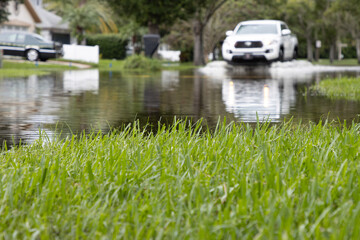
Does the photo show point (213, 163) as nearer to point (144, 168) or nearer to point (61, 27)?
point (144, 168)

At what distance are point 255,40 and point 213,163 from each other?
78.9 ft

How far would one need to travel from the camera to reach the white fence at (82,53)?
148 ft

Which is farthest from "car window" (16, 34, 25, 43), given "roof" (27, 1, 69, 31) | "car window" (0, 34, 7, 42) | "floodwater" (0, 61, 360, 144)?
"floodwater" (0, 61, 360, 144)

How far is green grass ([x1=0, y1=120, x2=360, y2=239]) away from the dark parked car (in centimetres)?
3574

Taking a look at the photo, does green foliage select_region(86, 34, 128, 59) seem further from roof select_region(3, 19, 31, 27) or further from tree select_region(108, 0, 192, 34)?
tree select_region(108, 0, 192, 34)

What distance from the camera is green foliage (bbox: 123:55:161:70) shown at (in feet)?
111

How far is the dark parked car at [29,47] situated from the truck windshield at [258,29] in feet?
48.3

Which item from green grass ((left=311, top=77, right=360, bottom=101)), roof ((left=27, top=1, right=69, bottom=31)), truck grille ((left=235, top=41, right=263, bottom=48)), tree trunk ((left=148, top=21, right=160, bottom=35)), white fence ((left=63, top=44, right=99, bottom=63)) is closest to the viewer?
green grass ((left=311, top=77, right=360, bottom=101))

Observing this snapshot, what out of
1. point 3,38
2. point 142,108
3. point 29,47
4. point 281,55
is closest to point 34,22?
point 3,38

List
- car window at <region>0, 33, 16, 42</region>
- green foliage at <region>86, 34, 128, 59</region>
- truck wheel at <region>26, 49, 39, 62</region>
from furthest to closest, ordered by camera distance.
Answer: green foliage at <region>86, 34, 128, 59</region>, car window at <region>0, 33, 16, 42</region>, truck wheel at <region>26, 49, 39, 62</region>

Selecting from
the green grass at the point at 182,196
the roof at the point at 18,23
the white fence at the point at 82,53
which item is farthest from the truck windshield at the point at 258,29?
the roof at the point at 18,23

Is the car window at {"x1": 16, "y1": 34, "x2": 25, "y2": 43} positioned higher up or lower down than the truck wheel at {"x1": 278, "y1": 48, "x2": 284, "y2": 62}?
higher up

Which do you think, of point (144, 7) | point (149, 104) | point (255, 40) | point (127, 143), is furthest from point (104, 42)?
point (127, 143)

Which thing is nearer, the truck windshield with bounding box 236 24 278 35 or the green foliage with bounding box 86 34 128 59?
the truck windshield with bounding box 236 24 278 35
